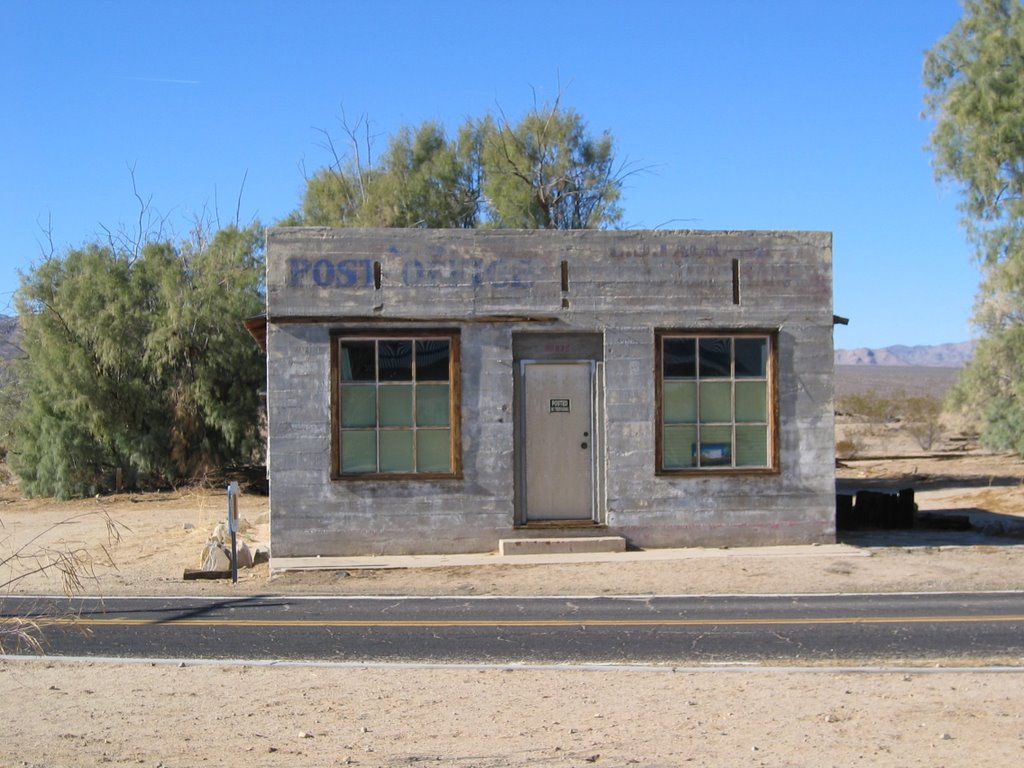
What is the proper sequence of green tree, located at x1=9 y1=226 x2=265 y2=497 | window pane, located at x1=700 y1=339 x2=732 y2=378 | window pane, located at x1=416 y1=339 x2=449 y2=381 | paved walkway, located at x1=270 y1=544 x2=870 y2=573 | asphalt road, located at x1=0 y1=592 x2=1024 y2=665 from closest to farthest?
asphalt road, located at x1=0 y1=592 x2=1024 y2=665, paved walkway, located at x1=270 y1=544 x2=870 y2=573, window pane, located at x1=416 y1=339 x2=449 y2=381, window pane, located at x1=700 y1=339 x2=732 y2=378, green tree, located at x1=9 y1=226 x2=265 y2=497

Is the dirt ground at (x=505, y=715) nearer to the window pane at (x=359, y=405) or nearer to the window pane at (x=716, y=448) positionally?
the window pane at (x=359, y=405)

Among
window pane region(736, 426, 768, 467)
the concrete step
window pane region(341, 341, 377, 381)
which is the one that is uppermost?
window pane region(341, 341, 377, 381)

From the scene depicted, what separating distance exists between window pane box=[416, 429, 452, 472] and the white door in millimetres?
1057

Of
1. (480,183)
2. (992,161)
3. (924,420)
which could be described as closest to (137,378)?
A: (480,183)

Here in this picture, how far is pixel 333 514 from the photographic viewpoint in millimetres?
14914

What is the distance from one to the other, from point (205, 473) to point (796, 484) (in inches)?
613

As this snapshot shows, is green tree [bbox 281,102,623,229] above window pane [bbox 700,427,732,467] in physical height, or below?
above

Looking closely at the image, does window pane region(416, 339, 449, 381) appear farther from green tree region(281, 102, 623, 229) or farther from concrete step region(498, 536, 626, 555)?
green tree region(281, 102, 623, 229)

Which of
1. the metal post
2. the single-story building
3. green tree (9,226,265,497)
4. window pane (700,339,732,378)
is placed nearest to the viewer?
the metal post

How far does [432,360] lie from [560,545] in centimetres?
284

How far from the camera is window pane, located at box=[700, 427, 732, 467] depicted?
50.9ft

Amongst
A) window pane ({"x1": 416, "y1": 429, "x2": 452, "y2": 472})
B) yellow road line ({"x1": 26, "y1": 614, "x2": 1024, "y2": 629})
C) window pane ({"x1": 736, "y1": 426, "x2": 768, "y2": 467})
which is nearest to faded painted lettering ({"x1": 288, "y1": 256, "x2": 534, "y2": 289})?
window pane ({"x1": 416, "y1": 429, "x2": 452, "y2": 472})

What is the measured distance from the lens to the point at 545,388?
15383 mm

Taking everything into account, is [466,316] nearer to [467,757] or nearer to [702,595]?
[702,595]
